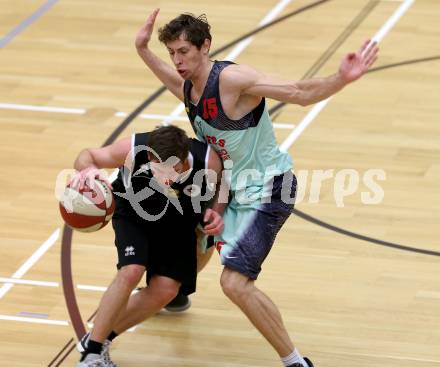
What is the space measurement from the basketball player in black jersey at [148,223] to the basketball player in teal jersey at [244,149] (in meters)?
0.14

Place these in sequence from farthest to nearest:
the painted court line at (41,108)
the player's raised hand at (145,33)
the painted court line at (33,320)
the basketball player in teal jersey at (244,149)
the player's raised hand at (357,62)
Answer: the painted court line at (41,108) < the painted court line at (33,320) < the player's raised hand at (145,33) < the basketball player in teal jersey at (244,149) < the player's raised hand at (357,62)

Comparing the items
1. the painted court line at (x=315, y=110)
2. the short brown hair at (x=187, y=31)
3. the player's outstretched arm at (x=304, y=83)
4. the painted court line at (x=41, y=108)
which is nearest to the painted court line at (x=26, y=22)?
the painted court line at (x=41, y=108)

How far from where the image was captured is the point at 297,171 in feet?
33.2

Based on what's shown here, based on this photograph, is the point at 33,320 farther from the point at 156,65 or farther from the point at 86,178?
the point at 156,65

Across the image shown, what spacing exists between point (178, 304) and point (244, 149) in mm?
1552

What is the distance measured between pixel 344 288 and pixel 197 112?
2010 millimetres

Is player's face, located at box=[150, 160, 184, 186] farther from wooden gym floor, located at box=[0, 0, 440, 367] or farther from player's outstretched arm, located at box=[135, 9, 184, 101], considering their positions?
wooden gym floor, located at box=[0, 0, 440, 367]

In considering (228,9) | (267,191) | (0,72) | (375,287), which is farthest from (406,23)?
(267,191)

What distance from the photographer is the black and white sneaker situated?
8.16m

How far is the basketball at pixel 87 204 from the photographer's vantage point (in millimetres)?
7039

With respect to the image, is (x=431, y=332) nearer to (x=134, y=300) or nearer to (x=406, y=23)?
(x=134, y=300)

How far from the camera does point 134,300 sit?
744 cm

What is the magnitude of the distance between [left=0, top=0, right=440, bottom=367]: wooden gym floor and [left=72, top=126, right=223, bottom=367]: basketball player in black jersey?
1.51ft

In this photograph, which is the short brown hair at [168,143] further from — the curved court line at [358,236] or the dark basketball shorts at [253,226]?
the curved court line at [358,236]
